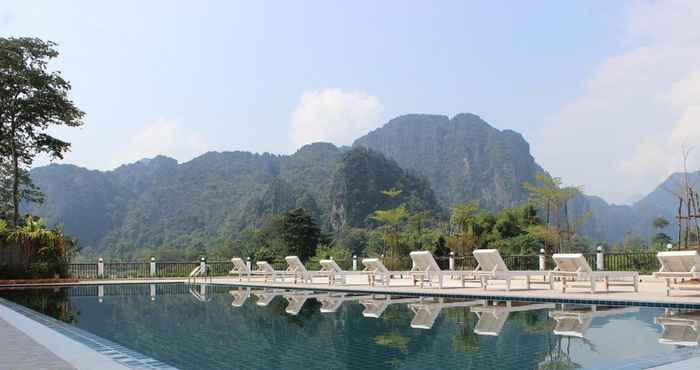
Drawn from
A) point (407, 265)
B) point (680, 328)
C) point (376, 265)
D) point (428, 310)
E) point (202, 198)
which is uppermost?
point (202, 198)

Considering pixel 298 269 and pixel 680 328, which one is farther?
pixel 298 269

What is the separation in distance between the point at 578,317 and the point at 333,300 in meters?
4.65

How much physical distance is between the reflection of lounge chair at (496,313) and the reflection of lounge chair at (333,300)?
6.90 feet

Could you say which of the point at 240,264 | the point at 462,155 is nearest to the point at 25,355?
the point at 240,264

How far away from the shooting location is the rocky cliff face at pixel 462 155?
73.3 metres

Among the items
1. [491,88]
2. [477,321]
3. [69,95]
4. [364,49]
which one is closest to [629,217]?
[491,88]

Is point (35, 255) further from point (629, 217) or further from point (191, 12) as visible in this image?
point (629, 217)

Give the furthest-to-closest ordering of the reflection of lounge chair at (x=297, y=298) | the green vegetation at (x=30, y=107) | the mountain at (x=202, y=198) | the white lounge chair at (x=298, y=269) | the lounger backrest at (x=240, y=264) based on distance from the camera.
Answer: the mountain at (x=202, y=198), the green vegetation at (x=30, y=107), the lounger backrest at (x=240, y=264), the white lounge chair at (x=298, y=269), the reflection of lounge chair at (x=297, y=298)

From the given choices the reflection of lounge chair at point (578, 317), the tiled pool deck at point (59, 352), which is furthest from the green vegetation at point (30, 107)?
the reflection of lounge chair at point (578, 317)

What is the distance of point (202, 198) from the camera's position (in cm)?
6156

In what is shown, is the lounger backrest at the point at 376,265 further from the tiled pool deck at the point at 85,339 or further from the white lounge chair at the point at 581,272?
the white lounge chair at the point at 581,272

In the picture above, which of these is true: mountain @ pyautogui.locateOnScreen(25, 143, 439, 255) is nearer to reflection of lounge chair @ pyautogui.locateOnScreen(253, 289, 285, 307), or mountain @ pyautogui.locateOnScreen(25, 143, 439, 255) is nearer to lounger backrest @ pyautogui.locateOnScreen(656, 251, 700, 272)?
reflection of lounge chair @ pyautogui.locateOnScreen(253, 289, 285, 307)

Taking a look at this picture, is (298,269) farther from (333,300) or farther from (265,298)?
(333,300)

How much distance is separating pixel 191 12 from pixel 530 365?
1354 cm
